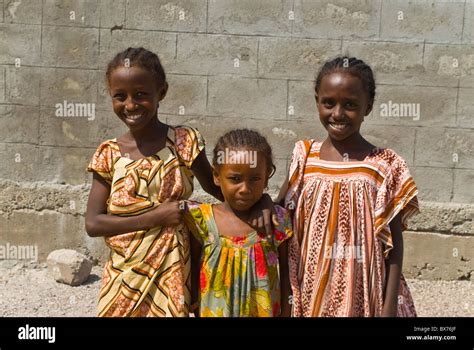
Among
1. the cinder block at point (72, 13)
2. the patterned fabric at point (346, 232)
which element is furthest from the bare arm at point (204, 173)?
the cinder block at point (72, 13)

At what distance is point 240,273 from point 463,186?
3.27m

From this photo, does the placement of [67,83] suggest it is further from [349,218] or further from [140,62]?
[349,218]

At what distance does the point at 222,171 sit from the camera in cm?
281

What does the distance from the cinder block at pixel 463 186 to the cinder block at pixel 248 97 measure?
146 centimetres

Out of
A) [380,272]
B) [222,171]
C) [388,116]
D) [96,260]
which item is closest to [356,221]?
[380,272]

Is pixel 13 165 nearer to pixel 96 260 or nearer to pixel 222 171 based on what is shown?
pixel 96 260

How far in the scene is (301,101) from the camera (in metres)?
5.46

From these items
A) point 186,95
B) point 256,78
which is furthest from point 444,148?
point 186,95

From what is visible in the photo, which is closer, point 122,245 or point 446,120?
point 122,245

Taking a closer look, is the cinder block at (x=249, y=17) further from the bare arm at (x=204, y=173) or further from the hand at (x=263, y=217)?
the hand at (x=263, y=217)

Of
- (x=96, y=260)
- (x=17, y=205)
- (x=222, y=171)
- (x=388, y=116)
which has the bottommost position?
(x=96, y=260)

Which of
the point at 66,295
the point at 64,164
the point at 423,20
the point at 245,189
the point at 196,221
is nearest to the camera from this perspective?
the point at 245,189

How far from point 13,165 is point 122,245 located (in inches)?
120

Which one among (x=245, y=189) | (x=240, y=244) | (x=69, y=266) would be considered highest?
(x=245, y=189)
